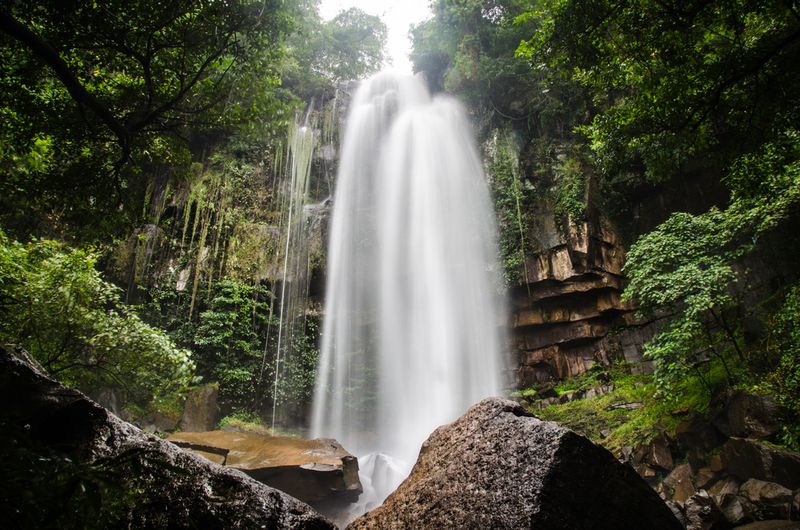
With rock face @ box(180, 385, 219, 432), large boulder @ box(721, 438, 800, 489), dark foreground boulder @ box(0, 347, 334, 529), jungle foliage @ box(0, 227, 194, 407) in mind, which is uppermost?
jungle foliage @ box(0, 227, 194, 407)

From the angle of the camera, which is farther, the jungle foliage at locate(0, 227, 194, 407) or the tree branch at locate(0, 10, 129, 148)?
the jungle foliage at locate(0, 227, 194, 407)

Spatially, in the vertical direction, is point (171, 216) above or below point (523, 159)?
below

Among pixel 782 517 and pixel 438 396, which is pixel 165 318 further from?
pixel 782 517

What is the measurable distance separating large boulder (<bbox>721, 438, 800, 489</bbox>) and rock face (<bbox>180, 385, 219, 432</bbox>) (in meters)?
12.7

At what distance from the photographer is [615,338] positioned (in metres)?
14.1

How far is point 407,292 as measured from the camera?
56.4ft

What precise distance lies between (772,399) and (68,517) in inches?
349

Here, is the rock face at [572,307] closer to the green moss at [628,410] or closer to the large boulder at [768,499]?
the green moss at [628,410]

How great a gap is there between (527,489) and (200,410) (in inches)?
504

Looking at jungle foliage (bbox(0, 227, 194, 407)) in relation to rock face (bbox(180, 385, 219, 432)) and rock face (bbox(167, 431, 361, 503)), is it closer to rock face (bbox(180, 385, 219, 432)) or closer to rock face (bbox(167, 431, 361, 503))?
rock face (bbox(167, 431, 361, 503))

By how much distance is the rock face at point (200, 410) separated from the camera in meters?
12.8

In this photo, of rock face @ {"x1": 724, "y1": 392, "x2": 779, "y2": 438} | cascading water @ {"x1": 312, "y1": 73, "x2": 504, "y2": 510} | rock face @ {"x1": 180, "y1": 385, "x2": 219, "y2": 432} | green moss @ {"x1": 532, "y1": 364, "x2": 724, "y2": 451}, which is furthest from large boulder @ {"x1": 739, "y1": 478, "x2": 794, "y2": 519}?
rock face @ {"x1": 180, "y1": 385, "x2": 219, "y2": 432}

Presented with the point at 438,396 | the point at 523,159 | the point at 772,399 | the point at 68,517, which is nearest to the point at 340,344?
the point at 438,396

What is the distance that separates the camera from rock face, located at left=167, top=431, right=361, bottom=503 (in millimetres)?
8914
